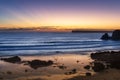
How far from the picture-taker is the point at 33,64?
24078 millimetres

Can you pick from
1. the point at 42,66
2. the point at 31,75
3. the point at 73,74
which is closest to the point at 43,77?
the point at 31,75

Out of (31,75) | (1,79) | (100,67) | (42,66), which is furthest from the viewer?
(42,66)

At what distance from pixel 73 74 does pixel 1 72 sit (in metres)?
5.44

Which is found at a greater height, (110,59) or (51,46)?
(110,59)

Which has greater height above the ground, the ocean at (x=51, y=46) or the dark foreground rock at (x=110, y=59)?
the dark foreground rock at (x=110, y=59)

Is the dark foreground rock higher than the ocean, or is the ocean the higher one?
the dark foreground rock

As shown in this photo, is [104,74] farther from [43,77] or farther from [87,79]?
[43,77]

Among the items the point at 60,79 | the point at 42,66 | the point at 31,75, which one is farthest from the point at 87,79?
the point at 42,66

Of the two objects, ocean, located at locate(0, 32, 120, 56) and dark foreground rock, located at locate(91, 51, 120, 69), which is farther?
ocean, located at locate(0, 32, 120, 56)

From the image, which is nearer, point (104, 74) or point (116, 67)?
point (104, 74)

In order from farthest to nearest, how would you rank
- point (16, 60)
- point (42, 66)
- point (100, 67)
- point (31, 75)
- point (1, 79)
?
1. point (16, 60)
2. point (42, 66)
3. point (100, 67)
4. point (31, 75)
5. point (1, 79)

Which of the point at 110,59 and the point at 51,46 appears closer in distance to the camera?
the point at 110,59

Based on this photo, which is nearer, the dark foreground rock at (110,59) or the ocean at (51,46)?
the dark foreground rock at (110,59)

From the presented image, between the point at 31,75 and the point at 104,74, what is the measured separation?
213 inches
